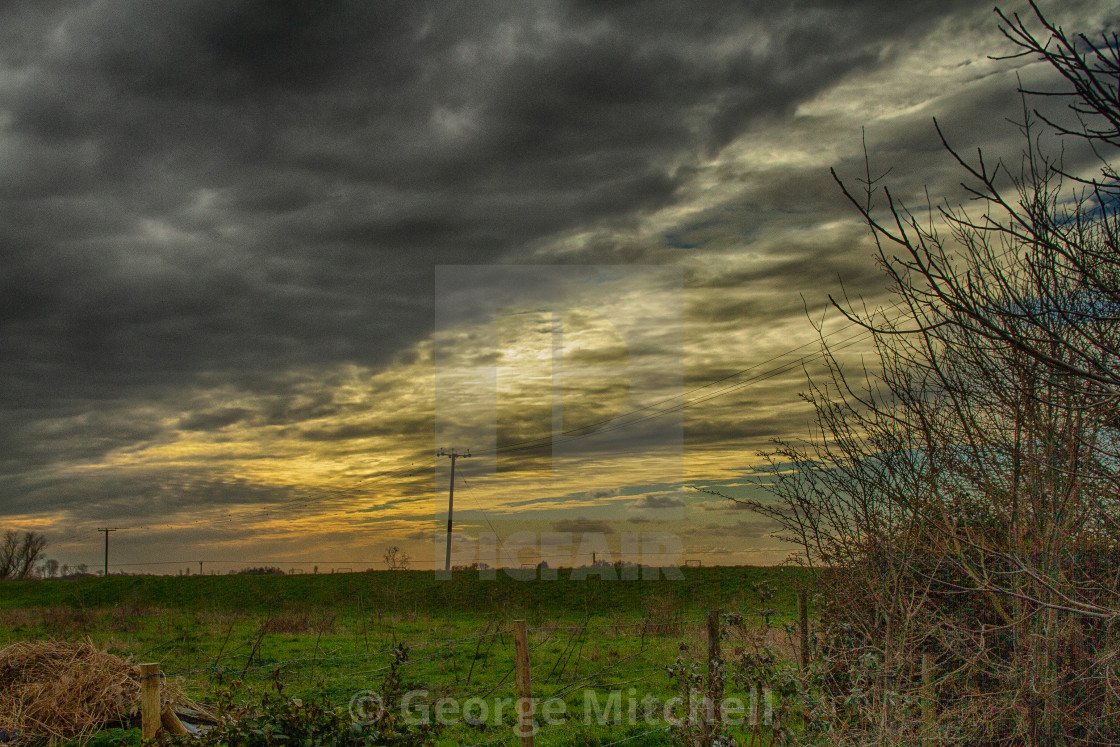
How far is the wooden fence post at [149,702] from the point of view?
5.50 metres

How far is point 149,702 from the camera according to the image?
5520 mm

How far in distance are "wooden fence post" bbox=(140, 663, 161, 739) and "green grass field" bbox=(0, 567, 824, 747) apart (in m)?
0.87

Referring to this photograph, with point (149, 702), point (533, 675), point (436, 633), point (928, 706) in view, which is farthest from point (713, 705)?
point (436, 633)

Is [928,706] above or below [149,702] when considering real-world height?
below

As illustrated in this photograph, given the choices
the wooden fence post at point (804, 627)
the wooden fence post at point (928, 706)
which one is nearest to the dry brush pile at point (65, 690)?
the wooden fence post at point (804, 627)

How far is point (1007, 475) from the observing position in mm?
5762

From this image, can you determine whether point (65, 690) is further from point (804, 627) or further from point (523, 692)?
point (804, 627)

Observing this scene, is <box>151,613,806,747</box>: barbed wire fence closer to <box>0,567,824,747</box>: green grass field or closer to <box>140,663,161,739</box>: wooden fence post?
<box>0,567,824,747</box>: green grass field

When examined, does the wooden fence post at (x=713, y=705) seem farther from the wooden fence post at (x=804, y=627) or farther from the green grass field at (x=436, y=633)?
the wooden fence post at (x=804, y=627)

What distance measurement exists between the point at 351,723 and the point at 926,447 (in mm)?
5121

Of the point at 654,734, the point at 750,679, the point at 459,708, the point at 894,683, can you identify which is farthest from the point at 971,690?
the point at 459,708

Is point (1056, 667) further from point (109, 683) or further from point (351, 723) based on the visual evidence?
point (109, 683)

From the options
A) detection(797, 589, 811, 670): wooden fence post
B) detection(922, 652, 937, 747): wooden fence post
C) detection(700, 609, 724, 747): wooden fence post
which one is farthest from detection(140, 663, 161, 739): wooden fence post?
detection(797, 589, 811, 670): wooden fence post

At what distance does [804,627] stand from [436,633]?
1150 cm
